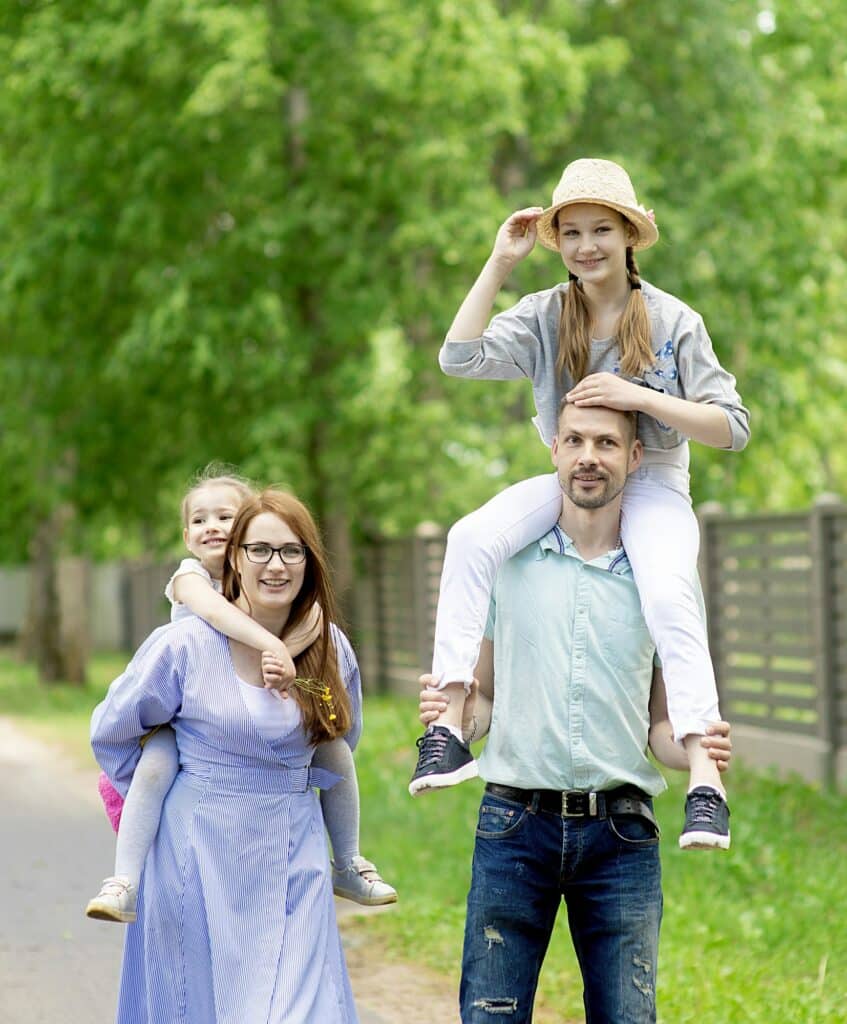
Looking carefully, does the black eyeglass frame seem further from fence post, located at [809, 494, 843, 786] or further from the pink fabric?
fence post, located at [809, 494, 843, 786]

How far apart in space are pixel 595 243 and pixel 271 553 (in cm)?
115

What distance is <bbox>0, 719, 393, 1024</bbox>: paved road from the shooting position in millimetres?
6861

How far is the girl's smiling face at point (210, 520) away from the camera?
18.7 feet

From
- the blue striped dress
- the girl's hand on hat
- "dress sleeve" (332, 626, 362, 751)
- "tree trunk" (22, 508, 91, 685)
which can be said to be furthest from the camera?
"tree trunk" (22, 508, 91, 685)

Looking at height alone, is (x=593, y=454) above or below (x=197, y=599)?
above

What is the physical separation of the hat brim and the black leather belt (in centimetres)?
130

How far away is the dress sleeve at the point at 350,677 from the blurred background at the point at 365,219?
31.7 feet

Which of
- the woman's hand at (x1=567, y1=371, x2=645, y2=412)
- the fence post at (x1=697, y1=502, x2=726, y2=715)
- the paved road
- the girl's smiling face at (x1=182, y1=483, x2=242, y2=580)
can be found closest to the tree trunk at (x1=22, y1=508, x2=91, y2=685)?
the paved road

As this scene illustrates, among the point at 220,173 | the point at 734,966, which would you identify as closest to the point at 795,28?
the point at 220,173

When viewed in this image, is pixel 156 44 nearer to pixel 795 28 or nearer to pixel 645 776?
pixel 795 28

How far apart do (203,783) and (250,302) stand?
45.4ft

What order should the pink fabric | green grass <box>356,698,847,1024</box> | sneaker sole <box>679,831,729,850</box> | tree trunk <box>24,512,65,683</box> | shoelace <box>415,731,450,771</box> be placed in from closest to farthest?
sneaker sole <box>679,831,729,850</box>
shoelace <box>415,731,450,771</box>
the pink fabric
green grass <box>356,698,847,1024</box>
tree trunk <box>24,512,65,683</box>

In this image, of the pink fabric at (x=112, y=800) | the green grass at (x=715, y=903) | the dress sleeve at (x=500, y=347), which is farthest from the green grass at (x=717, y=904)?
the dress sleeve at (x=500, y=347)

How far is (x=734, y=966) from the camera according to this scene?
6879 mm
